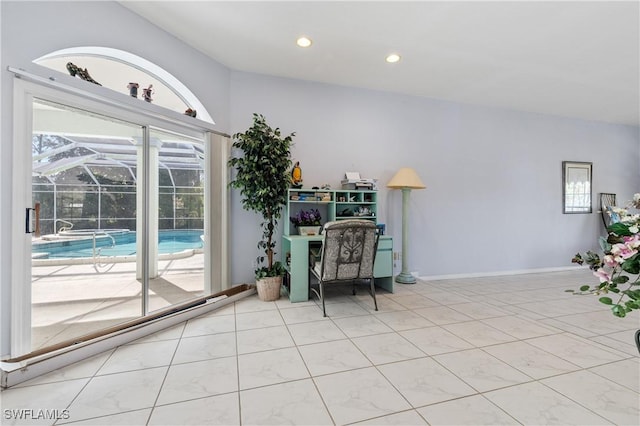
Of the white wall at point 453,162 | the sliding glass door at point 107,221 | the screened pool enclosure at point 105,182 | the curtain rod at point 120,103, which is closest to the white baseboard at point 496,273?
the white wall at point 453,162

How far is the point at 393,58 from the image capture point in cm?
326

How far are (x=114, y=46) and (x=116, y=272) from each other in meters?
2.20

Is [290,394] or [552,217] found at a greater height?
[552,217]

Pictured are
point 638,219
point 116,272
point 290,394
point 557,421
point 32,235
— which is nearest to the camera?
point 638,219

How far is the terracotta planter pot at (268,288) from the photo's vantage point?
10.9 feet

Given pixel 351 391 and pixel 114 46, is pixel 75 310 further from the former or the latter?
pixel 351 391

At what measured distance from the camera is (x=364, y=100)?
412cm

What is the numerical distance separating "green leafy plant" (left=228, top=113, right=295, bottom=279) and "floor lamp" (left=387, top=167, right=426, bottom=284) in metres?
1.57

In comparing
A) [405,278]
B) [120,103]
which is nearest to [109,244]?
[120,103]

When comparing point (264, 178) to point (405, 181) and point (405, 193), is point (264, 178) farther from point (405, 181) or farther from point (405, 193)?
point (405, 193)

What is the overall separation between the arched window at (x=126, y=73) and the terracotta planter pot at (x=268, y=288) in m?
2.03

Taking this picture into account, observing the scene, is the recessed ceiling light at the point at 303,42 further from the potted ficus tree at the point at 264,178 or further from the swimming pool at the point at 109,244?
the swimming pool at the point at 109,244

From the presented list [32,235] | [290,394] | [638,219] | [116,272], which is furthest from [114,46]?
[638,219]

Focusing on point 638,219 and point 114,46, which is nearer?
point 638,219
